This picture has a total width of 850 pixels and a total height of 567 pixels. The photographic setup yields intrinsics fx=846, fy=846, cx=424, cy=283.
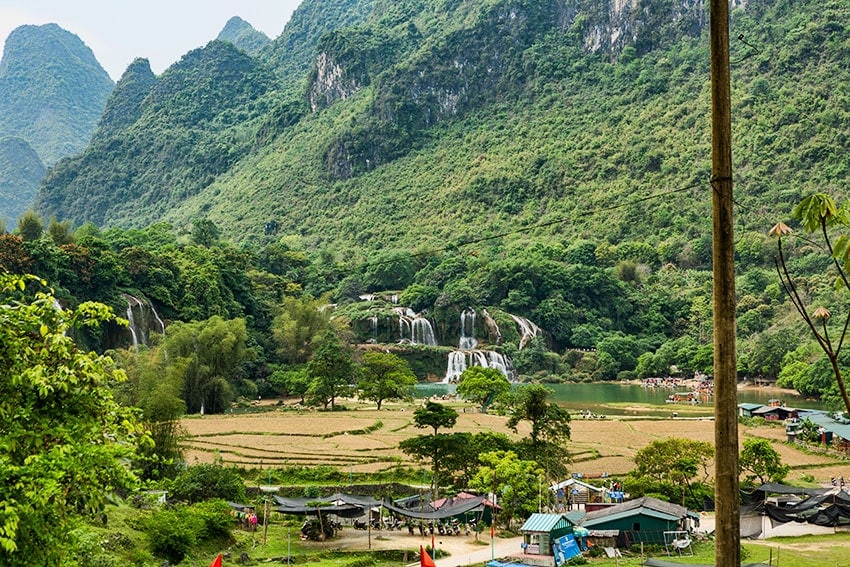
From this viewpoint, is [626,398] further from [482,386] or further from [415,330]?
[415,330]

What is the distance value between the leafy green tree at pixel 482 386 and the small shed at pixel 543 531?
31.6 m

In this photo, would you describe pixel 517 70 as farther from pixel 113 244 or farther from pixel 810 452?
pixel 810 452

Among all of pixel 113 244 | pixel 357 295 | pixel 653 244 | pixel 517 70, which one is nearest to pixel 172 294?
pixel 113 244

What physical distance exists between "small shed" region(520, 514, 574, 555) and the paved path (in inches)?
22.2

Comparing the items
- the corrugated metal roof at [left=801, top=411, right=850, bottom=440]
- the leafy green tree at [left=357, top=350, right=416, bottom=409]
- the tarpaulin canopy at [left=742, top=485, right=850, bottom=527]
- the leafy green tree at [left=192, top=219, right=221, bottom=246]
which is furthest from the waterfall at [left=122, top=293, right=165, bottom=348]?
the tarpaulin canopy at [left=742, top=485, right=850, bottom=527]

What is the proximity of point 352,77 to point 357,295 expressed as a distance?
80.1 meters

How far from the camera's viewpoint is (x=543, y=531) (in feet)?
66.2

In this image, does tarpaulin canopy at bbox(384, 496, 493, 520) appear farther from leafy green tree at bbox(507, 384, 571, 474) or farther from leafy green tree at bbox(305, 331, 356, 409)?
leafy green tree at bbox(305, 331, 356, 409)

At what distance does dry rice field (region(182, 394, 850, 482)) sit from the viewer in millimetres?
33625

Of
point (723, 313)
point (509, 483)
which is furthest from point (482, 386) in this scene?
point (723, 313)

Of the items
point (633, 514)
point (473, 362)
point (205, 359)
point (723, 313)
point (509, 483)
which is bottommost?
point (633, 514)

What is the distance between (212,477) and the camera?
24.7 m

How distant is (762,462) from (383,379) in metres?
28.5

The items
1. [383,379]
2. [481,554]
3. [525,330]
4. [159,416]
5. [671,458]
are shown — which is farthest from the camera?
[525,330]
